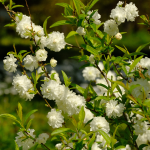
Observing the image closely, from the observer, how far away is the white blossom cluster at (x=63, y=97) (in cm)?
100

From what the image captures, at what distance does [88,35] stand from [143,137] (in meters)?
0.60

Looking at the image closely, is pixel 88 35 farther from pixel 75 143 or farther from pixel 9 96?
pixel 9 96

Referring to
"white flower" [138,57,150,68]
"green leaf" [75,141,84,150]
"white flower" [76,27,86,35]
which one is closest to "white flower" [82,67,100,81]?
"white flower" [138,57,150,68]

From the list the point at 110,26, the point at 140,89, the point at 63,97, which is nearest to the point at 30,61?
the point at 63,97

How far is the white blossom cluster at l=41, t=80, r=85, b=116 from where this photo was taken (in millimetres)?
1001

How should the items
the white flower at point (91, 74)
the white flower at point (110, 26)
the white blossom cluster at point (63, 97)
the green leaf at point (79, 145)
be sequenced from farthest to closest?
the white flower at point (91, 74), the white flower at point (110, 26), the white blossom cluster at point (63, 97), the green leaf at point (79, 145)

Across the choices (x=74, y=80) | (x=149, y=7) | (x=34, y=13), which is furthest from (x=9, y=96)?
(x=34, y=13)

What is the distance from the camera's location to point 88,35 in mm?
1133

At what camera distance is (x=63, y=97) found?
1.01 m

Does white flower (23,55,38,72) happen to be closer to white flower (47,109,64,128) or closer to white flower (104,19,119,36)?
white flower (47,109,64,128)

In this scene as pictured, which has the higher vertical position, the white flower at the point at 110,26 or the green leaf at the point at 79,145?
the white flower at the point at 110,26

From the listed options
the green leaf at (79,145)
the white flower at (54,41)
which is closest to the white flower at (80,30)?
the white flower at (54,41)

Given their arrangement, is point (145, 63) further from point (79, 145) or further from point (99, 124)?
point (79, 145)

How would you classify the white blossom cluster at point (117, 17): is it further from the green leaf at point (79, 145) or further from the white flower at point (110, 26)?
the green leaf at point (79, 145)
